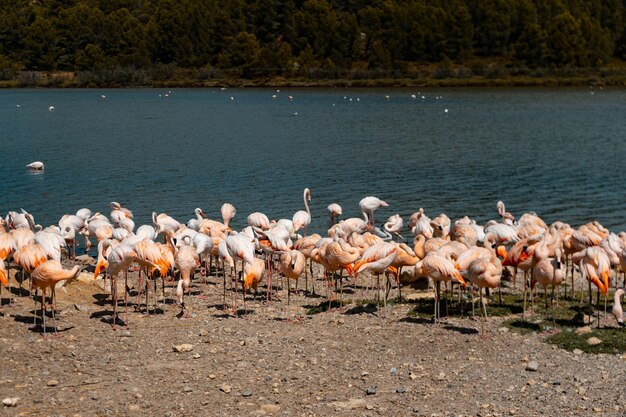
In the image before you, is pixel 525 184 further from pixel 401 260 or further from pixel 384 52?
pixel 384 52

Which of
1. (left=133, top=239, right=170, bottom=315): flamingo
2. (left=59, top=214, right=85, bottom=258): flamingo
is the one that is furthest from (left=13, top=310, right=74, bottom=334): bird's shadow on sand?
(left=59, top=214, right=85, bottom=258): flamingo

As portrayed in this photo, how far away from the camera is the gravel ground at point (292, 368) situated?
10.5 metres

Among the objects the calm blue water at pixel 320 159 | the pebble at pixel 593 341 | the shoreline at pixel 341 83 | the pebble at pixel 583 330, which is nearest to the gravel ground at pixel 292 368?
the pebble at pixel 593 341

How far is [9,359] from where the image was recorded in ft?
38.8

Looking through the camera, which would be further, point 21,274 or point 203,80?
point 203,80

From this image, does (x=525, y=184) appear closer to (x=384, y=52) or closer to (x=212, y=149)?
(x=212, y=149)

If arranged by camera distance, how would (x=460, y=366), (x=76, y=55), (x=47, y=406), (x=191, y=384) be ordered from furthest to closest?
(x=76, y=55)
(x=460, y=366)
(x=191, y=384)
(x=47, y=406)

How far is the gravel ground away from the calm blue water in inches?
450

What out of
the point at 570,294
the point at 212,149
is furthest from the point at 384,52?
the point at 570,294

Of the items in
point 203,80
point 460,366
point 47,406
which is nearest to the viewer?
point 47,406

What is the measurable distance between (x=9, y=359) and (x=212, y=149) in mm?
35518

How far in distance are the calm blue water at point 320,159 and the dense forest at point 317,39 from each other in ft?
175

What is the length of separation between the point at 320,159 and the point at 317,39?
352 ft

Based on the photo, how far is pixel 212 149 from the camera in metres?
46.9
